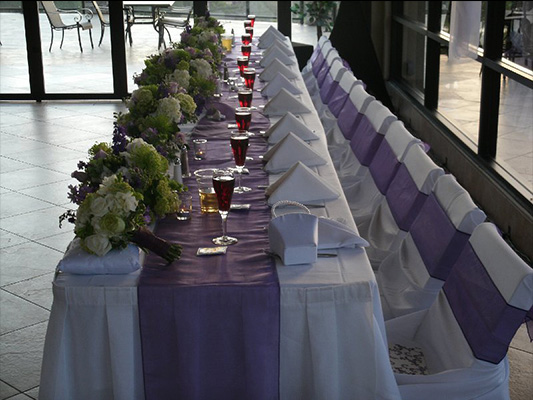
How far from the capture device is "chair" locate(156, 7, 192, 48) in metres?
10.5

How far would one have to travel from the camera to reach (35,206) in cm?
607

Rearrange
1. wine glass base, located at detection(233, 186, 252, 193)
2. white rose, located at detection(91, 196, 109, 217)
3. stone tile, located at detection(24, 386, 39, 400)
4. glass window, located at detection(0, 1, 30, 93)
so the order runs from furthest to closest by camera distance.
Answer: glass window, located at detection(0, 1, 30, 93) → wine glass base, located at detection(233, 186, 252, 193) → stone tile, located at detection(24, 386, 39, 400) → white rose, located at detection(91, 196, 109, 217)

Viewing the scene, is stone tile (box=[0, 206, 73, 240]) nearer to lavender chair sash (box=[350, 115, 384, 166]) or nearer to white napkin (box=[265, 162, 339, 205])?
lavender chair sash (box=[350, 115, 384, 166])

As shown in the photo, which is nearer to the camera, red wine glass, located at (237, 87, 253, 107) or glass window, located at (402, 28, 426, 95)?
red wine glass, located at (237, 87, 253, 107)

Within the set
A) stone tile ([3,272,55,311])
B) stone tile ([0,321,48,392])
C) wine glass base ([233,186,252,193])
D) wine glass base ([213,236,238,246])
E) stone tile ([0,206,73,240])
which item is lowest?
stone tile ([0,321,48,392])

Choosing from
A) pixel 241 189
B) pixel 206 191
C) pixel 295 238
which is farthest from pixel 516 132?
pixel 295 238

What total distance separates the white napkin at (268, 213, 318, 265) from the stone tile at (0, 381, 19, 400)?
141 cm

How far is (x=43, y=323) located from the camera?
4.19 meters

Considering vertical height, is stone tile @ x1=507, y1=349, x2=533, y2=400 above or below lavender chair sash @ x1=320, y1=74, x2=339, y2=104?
below

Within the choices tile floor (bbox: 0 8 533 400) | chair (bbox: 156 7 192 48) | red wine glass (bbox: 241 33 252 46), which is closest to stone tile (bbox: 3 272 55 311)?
tile floor (bbox: 0 8 533 400)

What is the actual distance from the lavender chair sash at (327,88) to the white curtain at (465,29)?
4.19m

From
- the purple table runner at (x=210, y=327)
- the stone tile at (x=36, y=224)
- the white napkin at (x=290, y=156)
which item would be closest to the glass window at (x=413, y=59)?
the stone tile at (x=36, y=224)

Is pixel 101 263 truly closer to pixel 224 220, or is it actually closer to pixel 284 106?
pixel 224 220

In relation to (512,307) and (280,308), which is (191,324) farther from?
(512,307)
